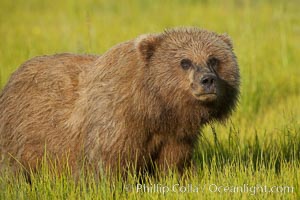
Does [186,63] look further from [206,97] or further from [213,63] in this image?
[206,97]

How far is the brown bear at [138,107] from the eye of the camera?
5305mm

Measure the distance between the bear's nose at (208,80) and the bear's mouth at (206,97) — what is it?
0.08 meters

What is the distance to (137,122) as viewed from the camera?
5.34m

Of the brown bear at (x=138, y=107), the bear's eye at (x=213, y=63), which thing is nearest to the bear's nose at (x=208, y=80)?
the brown bear at (x=138, y=107)

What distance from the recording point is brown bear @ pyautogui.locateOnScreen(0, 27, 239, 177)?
5.30 metres

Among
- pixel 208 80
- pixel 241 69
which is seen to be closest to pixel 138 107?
pixel 208 80

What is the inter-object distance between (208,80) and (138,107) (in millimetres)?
598

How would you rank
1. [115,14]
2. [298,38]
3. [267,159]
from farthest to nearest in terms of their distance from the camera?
1. [115,14]
2. [298,38]
3. [267,159]

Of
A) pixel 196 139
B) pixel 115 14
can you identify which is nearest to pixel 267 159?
pixel 196 139

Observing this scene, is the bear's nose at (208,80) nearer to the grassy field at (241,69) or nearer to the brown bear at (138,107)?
the brown bear at (138,107)

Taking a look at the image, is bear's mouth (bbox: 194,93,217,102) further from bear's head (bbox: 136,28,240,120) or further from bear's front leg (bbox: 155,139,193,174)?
bear's front leg (bbox: 155,139,193,174)

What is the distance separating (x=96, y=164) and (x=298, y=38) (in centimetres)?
671

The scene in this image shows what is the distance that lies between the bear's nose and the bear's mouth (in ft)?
0.25

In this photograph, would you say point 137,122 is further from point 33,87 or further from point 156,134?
point 33,87
